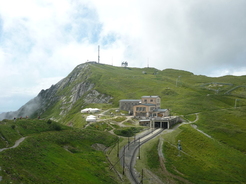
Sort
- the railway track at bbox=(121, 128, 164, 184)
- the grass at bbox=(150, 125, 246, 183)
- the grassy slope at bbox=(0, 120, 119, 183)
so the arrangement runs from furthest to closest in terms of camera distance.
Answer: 1. the grass at bbox=(150, 125, 246, 183)
2. the railway track at bbox=(121, 128, 164, 184)
3. the grassy slope at bbox=(0, 120, 119, 183)

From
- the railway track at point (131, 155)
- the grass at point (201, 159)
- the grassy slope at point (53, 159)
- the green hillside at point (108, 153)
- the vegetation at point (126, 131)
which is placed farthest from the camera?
the vegetation at point (126, 131)

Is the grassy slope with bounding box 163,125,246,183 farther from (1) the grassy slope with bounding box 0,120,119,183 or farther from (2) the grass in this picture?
(1) the grassy slope with bounding box 0,120,119,183

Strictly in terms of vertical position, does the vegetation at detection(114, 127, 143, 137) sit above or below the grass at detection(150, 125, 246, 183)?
above

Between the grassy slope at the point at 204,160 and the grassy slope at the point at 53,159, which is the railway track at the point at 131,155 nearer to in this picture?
the grassy slope at the point at 53,159

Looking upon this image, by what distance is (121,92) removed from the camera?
185 metres

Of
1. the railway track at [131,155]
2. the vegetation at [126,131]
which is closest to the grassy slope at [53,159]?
the railway track at [131,155]

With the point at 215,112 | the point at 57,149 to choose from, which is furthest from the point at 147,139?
the point at 215,112

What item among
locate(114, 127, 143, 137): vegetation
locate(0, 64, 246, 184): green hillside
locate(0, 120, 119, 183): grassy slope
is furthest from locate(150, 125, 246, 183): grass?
locate(0, 120, 119, 183): grassy slope

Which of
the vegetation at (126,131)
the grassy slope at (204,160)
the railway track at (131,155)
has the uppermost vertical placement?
the vegetation at (126,131)

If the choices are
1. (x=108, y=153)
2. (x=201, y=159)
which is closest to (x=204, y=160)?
(x=201, y=159)

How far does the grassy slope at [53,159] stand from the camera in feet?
103

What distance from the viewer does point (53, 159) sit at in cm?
4125

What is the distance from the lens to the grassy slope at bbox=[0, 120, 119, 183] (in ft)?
103

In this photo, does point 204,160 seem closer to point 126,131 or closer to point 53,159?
point 126,131
